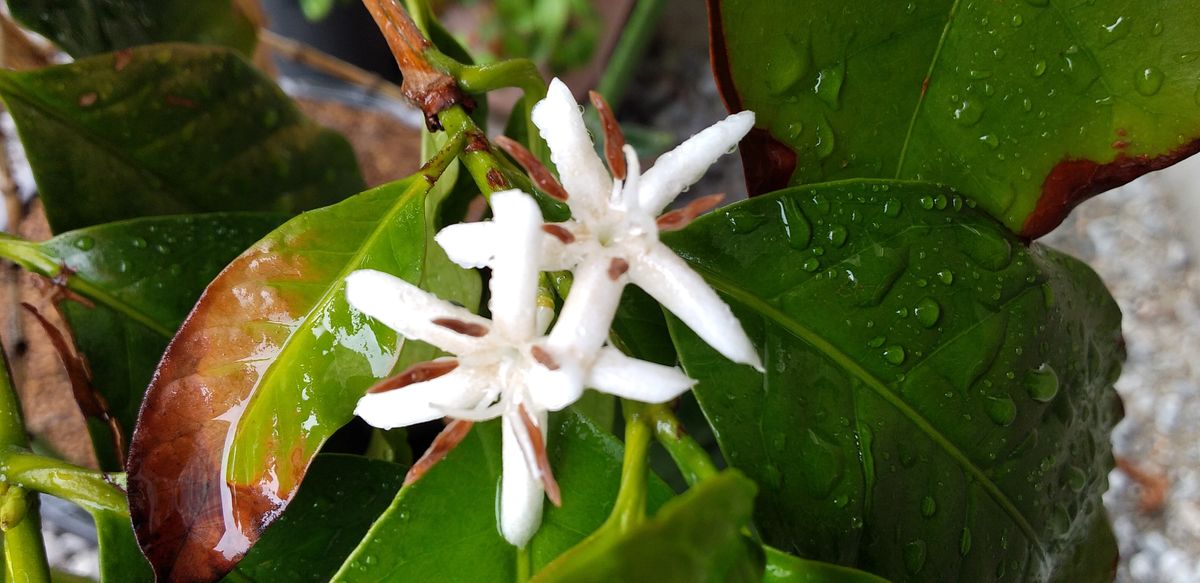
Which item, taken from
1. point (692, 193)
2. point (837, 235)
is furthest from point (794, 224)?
point (692, 193)

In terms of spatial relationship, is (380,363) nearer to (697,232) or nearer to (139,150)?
(697,232)

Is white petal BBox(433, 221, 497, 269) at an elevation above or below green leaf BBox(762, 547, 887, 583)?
above

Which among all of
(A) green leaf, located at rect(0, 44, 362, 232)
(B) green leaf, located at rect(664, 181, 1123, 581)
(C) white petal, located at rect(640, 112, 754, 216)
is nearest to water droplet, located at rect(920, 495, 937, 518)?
(B) green leaf, located at rect(664, 181, 1123, 581)

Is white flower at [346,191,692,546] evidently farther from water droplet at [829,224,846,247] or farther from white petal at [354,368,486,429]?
water droplet at [829,224,846,247]

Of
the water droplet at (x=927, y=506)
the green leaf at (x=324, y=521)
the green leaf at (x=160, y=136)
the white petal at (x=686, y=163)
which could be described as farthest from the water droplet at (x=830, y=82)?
the green leaf at (x=160, y=136)

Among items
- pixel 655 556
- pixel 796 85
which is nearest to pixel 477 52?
pixel 796 85

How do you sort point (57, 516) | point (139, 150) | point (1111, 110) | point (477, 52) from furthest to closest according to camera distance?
1. point (477, 52)
2. point (57, 516)
3. point (139, 150)
4. point (1111, 110)

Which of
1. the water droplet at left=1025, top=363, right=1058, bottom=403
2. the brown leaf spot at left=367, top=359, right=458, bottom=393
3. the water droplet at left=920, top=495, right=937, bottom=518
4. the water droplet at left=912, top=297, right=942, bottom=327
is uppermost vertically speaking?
the brown leaf spot at left=367, top=359, right=458, bottom=393
